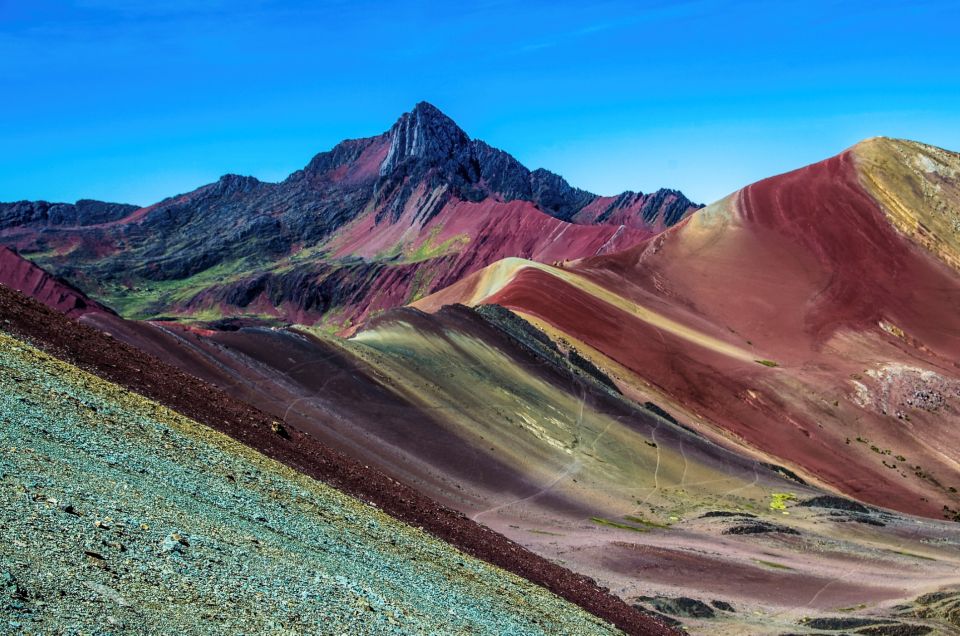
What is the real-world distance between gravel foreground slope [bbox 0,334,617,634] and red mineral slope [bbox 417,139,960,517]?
3772 centimetres

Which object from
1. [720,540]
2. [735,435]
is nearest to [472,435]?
[720,540]

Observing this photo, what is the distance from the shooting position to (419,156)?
194 meters

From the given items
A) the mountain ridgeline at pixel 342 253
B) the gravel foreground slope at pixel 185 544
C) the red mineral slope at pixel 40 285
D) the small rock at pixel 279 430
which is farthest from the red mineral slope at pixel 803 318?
the mountain ridgeline at pixel 342 253

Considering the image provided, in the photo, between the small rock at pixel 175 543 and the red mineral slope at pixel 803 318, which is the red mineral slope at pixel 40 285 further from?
the small rock at pixel 175 543

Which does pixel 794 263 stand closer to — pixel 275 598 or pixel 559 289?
pixel 559 289

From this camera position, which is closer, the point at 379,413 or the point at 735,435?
the point at 379,413

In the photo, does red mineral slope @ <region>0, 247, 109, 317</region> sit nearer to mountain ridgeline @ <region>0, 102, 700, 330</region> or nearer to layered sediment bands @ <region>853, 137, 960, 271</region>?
mountain ridgeline @ <region>0, 102, 700, 330</region>

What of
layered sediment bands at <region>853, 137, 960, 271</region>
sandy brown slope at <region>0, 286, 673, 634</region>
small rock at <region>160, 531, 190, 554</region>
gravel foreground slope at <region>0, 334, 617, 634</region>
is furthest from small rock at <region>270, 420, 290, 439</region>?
layered sediment bands at <region>853, 137, 960, 271</region>

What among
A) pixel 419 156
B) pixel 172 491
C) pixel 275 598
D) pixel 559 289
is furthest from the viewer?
pixel 419 156

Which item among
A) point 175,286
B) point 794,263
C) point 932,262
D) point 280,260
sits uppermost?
point 932,262

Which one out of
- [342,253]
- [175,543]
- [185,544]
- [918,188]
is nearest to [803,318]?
[918,188]

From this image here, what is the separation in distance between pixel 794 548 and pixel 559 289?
31.0 metres

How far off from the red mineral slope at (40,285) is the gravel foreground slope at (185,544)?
4376cm

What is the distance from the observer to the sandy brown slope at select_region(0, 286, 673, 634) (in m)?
20.0
